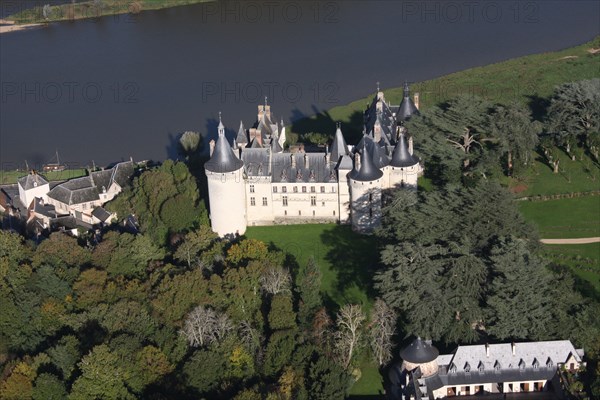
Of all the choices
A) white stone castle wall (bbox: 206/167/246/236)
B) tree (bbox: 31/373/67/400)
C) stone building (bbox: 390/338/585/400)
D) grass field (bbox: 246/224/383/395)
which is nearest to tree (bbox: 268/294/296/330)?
grass field (bbox: 246/224/383/395)

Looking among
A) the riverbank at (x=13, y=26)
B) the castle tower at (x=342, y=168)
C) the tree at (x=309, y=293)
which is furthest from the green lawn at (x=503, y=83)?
the riverbank at (x=13, y=26)

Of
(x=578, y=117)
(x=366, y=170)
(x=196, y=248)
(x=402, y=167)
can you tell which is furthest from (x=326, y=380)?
(x=578, y=117)

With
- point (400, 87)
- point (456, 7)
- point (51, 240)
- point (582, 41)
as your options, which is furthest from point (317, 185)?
point (456, 7)

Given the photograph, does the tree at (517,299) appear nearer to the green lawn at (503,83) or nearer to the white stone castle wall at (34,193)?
the green lawn at (503,83)

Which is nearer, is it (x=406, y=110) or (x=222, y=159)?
(x=222, y=159)

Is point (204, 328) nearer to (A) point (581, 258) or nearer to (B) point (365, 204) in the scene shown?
(B) point (365, 204)
